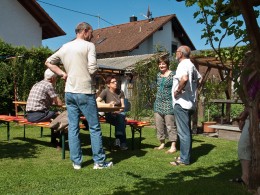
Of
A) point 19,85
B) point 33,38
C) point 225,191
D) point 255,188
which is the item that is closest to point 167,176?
point 225,191

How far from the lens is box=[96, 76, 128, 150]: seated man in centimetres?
718

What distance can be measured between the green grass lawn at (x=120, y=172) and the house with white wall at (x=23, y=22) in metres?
12.5

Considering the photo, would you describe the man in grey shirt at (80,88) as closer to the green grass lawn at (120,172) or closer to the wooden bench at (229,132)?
the green grass lawn at (120,172)

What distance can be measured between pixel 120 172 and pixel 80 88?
132 cm

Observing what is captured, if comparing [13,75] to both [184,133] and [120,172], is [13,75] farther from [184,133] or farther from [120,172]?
[120,172]

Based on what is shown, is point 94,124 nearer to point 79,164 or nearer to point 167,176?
point 79,164

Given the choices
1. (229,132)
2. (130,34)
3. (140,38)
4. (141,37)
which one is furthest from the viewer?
(130,34)

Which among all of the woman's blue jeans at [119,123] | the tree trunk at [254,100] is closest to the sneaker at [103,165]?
the woman's blue jeans at [119,123]

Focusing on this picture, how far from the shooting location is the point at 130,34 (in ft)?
111

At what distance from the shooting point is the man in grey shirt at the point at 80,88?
17.5 ft

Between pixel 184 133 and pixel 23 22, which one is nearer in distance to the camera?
pixel 184 133

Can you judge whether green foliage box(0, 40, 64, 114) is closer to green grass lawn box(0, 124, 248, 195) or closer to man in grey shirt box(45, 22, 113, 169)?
green grass lawn box(0, 124, 248, 195)

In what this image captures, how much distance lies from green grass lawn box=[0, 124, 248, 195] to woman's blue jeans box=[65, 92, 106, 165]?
0.22 meters

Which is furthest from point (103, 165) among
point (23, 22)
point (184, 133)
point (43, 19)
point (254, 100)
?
point (43, 19)
